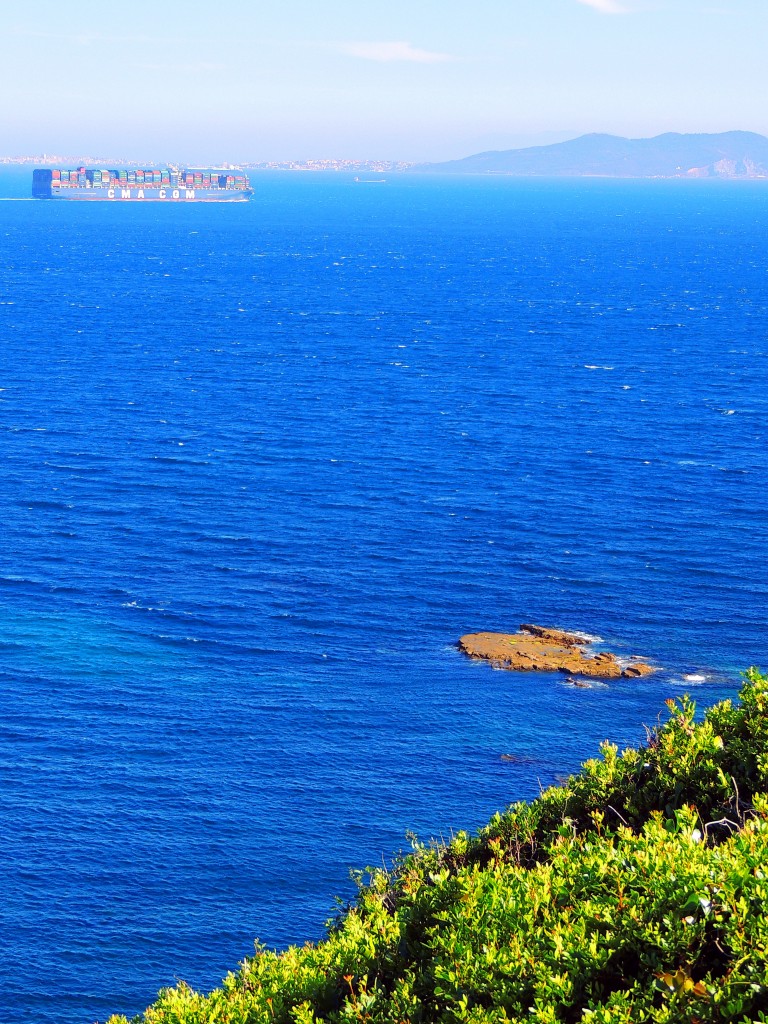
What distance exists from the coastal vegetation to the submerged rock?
5261 cm

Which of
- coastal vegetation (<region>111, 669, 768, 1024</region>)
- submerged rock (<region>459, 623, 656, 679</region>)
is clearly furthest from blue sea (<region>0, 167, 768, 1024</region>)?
coastal vegetation (<region>111, 669, 768, 1024</region>)

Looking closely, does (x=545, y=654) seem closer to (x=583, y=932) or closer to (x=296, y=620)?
(x=296, y=620)

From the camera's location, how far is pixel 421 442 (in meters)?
134

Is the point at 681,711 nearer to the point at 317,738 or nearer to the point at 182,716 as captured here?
the point at 317,738

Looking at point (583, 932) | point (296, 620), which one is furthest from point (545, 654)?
point (583, 932)

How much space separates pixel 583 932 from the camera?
20.1 meters

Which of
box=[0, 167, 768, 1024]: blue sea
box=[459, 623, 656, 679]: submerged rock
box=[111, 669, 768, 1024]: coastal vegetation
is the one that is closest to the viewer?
box=[111, 669, 768, 1024]: coastal vegetation

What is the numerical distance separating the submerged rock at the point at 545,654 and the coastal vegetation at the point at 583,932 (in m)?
52.6

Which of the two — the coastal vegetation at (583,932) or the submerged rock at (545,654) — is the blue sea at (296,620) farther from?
the coastal vegetation at (583,932)

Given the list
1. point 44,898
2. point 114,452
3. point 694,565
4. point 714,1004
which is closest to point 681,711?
point 714,1004

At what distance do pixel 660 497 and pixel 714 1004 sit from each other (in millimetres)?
98078

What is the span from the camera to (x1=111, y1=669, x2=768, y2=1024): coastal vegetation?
19.0m

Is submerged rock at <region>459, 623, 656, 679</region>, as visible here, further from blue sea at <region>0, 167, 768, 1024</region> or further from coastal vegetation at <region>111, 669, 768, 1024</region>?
coastal vegetation at <region>111, 669, 768, 1024</region>

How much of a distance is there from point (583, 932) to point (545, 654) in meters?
62.7
